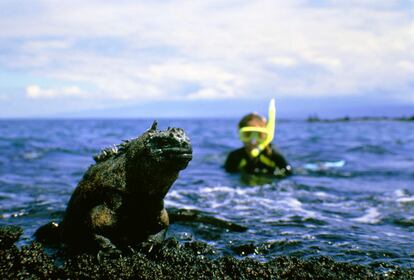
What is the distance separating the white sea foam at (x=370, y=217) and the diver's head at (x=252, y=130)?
4566 millimetres

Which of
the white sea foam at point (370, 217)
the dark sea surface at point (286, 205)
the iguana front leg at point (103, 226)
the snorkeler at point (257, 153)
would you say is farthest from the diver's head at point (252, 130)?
the iguana front leg at point (103, 226)

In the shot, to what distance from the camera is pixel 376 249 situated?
590 cm

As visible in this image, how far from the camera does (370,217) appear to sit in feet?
26.7

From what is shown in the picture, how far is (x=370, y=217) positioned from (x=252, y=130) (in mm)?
5131

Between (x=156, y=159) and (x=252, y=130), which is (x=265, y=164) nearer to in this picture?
(x=252, y=130)

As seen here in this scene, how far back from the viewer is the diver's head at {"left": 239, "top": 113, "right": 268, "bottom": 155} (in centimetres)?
1284

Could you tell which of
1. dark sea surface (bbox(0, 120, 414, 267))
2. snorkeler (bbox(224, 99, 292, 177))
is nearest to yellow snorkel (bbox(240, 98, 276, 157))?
snorkeler (bbox(224, 99, 292, 177))

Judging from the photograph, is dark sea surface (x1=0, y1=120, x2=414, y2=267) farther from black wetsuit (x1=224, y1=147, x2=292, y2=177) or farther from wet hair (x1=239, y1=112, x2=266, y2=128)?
wet hair (x1=239, y1=112, x2=266, y2=128)

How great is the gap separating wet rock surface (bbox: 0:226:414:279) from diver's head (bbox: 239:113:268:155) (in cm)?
780

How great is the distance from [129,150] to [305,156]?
15.7 m

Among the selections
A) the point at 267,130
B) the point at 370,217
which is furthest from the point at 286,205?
the point at 267,130

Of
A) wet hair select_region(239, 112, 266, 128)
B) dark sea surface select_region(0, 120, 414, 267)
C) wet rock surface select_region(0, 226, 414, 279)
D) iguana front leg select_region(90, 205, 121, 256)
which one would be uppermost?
wet hair select_region(239, 112, 266, 128)

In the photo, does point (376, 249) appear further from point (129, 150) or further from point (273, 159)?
point (273, 159)

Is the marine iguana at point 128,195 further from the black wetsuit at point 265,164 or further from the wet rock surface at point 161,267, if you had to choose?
the black wetsuit at point 265,164
